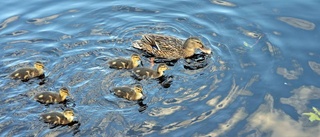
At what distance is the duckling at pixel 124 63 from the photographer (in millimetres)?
8727

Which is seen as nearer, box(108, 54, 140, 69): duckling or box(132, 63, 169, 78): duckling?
box(132, 63, 169, 78): duckling

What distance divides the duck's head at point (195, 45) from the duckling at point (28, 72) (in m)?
2.61

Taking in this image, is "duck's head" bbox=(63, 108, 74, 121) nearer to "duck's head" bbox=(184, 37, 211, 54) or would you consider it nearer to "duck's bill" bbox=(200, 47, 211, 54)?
"duck's head" bbox=(184, 37, 211, 54)

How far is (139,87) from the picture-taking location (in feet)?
26.0

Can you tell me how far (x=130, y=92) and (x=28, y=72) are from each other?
1.86 meters

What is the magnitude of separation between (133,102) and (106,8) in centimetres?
359

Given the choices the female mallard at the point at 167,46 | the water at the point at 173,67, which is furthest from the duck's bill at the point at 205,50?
the water at the point at 173,67

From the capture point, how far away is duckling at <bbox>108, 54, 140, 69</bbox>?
344 inches

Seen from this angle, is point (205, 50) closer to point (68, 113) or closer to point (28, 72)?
point (68, 113)

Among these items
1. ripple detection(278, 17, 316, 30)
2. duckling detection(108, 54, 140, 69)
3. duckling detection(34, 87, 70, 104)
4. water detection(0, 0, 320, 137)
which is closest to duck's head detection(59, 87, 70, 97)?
duckling detection(34, 87, 70, 104)

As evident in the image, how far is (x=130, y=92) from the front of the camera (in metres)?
7.95

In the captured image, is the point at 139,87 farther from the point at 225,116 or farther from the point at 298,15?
the point at 298,15

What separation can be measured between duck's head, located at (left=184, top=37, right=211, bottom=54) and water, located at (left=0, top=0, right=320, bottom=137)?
0.20 m

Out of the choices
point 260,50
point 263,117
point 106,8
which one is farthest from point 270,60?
point 106,8
